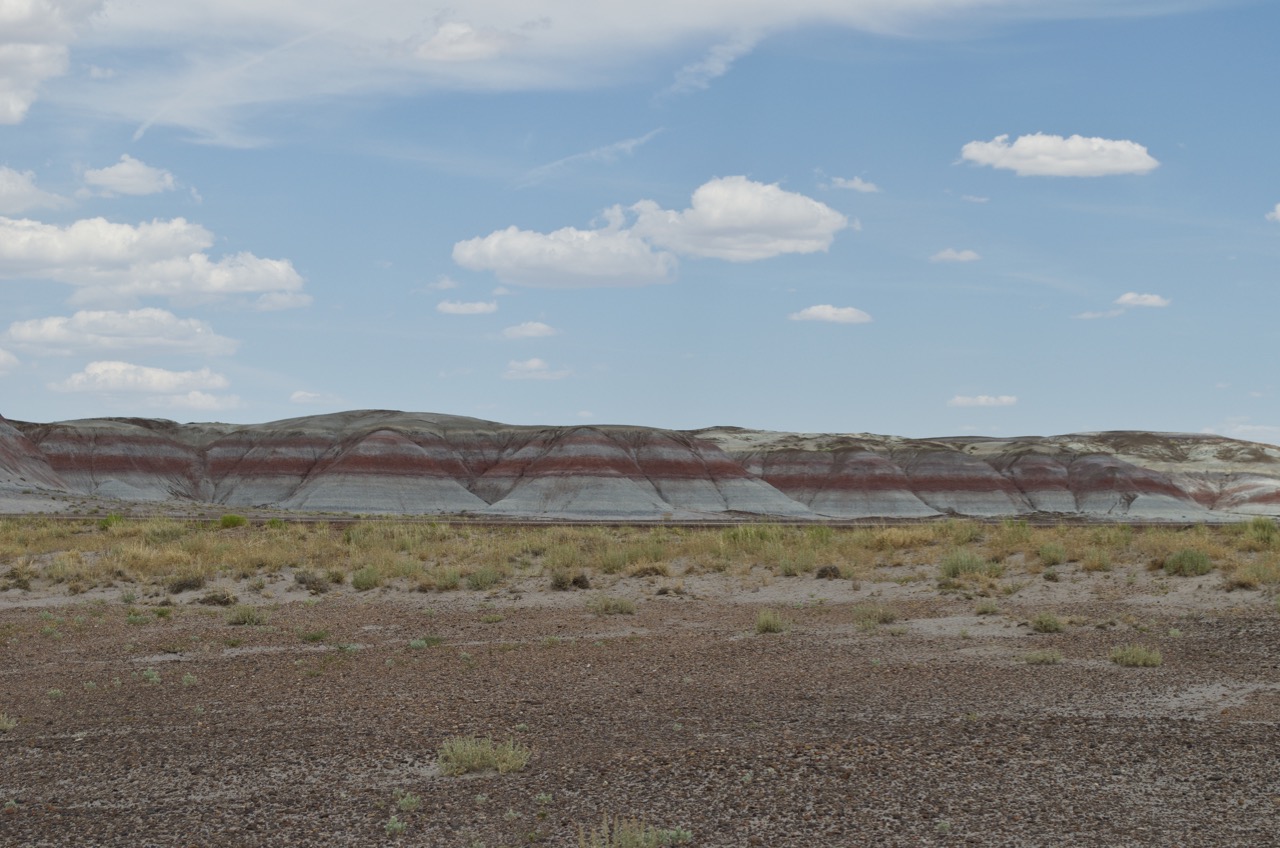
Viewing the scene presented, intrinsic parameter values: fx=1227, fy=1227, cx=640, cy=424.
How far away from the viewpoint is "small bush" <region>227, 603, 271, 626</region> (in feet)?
67.5

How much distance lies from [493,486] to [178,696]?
82.2m

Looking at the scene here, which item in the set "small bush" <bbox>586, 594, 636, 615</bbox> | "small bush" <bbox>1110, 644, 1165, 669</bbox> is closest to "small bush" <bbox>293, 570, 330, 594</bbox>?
"small bush" <bbox>586, 594, 636, 615</bbox>

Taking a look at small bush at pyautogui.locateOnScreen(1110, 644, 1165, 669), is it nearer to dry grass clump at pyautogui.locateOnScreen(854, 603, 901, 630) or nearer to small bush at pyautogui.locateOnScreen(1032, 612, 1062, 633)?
small bush at pyautogui.locateOnScreen(1032, 612, 1062, 633)

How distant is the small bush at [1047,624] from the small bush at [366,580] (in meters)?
13.5

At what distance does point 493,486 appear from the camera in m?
95.9

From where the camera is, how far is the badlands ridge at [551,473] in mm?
90438

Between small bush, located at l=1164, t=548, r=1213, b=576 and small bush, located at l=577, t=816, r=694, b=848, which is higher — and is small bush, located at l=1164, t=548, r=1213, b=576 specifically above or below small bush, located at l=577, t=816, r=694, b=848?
above

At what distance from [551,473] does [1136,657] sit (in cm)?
7933

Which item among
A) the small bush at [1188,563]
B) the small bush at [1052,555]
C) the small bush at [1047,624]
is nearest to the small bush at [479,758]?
the small bush at [1047,624]

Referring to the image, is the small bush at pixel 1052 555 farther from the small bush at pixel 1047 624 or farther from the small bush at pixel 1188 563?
the small bush at pixel 1047 624

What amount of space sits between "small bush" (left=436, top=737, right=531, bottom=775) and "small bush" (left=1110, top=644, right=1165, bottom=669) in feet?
26.7

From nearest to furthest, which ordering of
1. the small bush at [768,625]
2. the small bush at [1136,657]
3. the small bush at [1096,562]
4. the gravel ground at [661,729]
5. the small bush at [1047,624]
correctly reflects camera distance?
1. the gravel ground at [661,729]
2. the small bush at [1136,657]
3. the small bush at [1047,624]
4. the small bush at [768,625]
5. the small bush at [1096,562]

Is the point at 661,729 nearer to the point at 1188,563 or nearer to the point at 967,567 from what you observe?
the point at 967,567

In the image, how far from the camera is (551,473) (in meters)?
93.2
